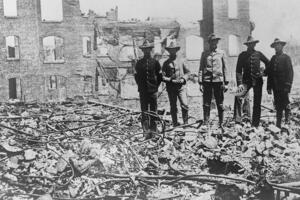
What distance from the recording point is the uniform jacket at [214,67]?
357 inches

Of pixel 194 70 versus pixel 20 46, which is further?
pixel 194 70

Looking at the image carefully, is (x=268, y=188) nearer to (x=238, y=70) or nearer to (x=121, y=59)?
(x=238, y=70)

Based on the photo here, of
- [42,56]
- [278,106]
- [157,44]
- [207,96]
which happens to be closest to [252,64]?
[278,106]

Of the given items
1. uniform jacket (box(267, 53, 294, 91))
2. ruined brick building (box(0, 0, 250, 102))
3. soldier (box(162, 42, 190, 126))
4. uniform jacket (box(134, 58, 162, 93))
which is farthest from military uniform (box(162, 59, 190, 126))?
ruined brick building (box(0, 0, 250, 102))

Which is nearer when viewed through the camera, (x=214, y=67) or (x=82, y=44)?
(x=214, y=67)

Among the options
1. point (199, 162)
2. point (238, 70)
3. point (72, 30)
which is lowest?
point (199, 162)

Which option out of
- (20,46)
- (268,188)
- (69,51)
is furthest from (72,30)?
(268,188)

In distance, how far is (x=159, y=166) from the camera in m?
6.08

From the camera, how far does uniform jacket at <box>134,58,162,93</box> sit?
857cm

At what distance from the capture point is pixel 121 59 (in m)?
31.6

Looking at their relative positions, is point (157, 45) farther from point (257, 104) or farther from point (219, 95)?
point (257, 104)

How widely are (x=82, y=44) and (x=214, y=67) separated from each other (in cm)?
2387

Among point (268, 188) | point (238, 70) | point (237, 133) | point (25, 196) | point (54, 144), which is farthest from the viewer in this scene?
point (238, 70)

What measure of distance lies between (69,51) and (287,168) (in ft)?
89.9
